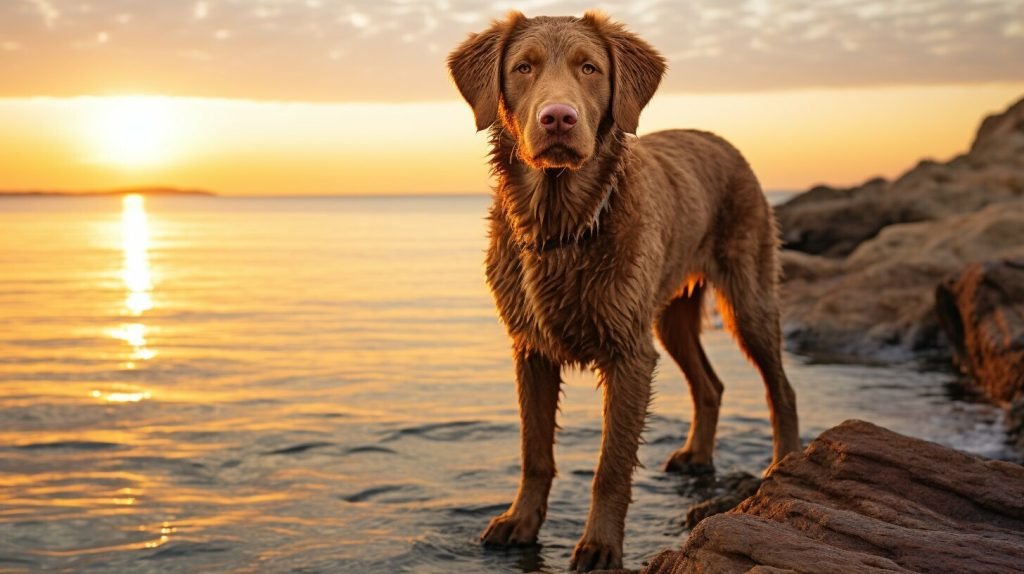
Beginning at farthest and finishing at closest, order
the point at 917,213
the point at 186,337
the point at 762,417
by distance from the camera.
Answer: the point at 917,213, the point at 186,337, the point at 762,417

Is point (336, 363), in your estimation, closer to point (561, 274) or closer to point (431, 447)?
point (431, 447)

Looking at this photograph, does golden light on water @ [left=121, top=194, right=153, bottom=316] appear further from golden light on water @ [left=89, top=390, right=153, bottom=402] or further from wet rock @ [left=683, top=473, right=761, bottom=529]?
wet rock @ [left=683, top=473, right=761, bottom=529]

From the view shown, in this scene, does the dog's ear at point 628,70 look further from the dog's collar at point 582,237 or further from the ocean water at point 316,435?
the ocean water at point 316,435

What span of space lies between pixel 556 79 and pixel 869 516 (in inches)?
92.9

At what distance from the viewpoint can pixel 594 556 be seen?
543 cm

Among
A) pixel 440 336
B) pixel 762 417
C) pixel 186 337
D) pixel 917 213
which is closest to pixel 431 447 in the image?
pixel 762 417

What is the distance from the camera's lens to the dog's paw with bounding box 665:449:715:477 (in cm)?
754

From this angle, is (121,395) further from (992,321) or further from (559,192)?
(992,321)

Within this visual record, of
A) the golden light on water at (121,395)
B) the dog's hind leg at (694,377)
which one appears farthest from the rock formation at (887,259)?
the golden light on water at (121,395)

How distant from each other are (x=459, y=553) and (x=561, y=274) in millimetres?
1623

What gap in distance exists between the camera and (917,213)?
21453 millimetres

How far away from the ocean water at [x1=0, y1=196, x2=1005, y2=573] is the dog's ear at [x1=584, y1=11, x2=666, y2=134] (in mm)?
2306

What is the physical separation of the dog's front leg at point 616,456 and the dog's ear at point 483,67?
145cm

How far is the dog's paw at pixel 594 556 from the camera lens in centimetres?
541
